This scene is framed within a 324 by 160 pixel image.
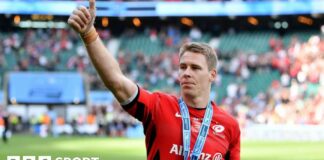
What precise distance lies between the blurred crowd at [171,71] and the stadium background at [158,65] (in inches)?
2.4

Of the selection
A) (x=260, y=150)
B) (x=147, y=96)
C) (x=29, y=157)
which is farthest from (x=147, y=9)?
(x=147, y=96)

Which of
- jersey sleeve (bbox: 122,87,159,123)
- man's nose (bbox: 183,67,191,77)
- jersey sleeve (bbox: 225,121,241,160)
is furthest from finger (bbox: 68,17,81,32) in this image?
jersey sleeve (bbox: 225,121,241,160)

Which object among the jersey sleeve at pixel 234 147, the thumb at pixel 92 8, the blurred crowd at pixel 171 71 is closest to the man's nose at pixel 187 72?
the jersey sleeve at pixel 234 147

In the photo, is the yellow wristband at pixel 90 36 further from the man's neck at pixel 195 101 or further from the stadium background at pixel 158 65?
the stadium background at pixel 158 65

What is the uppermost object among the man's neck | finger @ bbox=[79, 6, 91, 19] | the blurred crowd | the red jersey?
the blurred crowd

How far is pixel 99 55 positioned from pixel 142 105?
0.57 metres

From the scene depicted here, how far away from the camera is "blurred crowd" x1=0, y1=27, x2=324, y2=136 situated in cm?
3478

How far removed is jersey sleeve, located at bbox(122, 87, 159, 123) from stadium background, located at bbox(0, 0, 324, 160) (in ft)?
71.4

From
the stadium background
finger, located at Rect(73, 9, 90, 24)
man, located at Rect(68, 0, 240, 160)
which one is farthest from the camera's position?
the stadium background

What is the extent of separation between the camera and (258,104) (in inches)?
1435

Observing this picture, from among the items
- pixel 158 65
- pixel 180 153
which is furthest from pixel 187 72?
pixel 158 65

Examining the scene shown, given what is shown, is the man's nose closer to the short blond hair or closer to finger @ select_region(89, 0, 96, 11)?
the short blond hair

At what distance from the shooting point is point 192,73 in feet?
16.6

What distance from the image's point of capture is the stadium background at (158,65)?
34188mm
